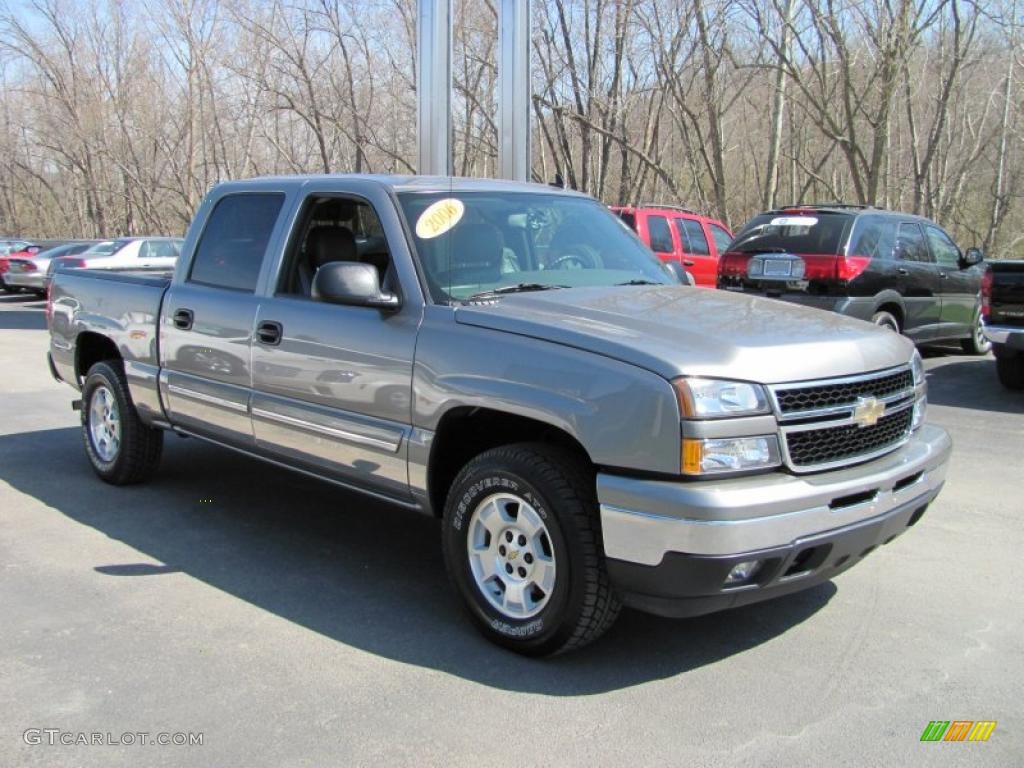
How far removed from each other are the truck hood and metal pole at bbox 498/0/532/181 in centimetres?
771

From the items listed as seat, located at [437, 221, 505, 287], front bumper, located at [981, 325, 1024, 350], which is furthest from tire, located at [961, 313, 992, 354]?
seat, located at [437, 221, 505, 287]

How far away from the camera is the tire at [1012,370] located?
32.2ft

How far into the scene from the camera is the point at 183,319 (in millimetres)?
5383

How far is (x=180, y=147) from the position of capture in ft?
131

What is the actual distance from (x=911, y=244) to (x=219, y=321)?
8626 mm

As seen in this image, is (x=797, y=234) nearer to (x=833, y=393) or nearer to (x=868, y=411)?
(x=868, y=411)

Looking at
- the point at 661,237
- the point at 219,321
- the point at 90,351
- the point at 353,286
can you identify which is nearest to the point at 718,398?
the point at 353,286

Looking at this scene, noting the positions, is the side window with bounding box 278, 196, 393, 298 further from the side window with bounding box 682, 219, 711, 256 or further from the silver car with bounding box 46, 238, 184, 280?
the silver car with bounding box 46, 238, 184, 280

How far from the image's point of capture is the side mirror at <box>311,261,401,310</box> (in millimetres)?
4094

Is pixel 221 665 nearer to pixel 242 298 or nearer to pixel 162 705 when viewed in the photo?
pixel 162 705

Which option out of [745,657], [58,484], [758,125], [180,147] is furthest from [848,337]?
[180,147]

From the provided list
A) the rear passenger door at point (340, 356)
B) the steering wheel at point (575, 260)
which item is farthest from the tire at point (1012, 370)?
the rear passenger door at point (340, 356)

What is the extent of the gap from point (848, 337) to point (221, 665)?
9.07 ft

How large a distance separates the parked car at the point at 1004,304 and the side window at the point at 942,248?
1.99 metres
